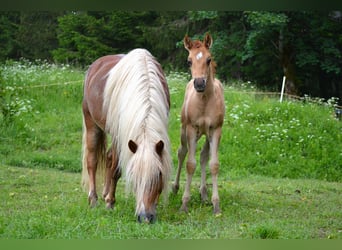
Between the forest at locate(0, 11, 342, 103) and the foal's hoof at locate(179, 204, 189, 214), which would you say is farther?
the forest at locate(0, 11, 342, 103)

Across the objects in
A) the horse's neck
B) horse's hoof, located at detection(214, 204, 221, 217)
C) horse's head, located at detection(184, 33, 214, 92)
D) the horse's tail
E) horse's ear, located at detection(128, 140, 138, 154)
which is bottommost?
horse's hoof, located at detection(214, 204, 221, 217)

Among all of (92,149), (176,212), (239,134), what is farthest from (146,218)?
(239,134)

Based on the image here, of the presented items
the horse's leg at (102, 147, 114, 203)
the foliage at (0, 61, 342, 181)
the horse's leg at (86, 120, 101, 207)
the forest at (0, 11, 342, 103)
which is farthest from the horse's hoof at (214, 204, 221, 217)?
the forest at (0, 11, 342, 103)

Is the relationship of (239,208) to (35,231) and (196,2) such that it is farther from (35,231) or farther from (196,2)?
(196,2)

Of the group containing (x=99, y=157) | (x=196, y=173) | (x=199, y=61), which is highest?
(x=199, y=61)

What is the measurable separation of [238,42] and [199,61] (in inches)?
497

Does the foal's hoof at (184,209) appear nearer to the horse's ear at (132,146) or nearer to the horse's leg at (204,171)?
the horse's leg at (204,171)

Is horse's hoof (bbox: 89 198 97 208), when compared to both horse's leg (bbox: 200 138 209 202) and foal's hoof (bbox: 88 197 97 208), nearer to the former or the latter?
foal's hoof (bbox: 88 197 97 208)

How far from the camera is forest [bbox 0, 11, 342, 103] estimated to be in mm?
16172

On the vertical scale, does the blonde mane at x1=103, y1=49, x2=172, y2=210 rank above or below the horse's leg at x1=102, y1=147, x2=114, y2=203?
above

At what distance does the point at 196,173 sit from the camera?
8.16m

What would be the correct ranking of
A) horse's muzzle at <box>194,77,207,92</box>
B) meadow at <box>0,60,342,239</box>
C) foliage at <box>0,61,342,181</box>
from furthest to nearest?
foliage at <box>0,61,342,181</box> → horse's muzzle at <box>194,77,207,92</box> → meadow at <box>0,60,342,239</box>

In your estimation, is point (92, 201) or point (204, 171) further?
point (204, 171)

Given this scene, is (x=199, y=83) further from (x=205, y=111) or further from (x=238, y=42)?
(x=238, y=42)
